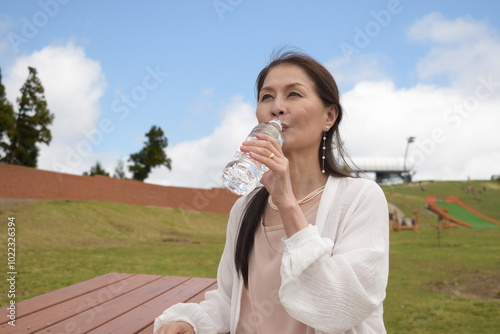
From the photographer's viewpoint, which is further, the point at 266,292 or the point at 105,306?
the point at 105,306

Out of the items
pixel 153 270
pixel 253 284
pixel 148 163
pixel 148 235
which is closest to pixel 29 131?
pixel 148 235

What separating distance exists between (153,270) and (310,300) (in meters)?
A: 8.36

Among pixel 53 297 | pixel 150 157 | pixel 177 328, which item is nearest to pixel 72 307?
pixel 53 297

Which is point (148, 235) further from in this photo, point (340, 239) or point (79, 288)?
point (340, 239)

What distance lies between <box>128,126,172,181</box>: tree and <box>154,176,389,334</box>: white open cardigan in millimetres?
41417

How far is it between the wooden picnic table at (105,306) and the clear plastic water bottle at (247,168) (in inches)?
38.3

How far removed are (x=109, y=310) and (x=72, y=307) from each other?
211mm

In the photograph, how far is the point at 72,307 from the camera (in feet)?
8.35

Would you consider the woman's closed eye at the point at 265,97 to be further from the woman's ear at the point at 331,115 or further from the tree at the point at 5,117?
the tree at the point at 5,117

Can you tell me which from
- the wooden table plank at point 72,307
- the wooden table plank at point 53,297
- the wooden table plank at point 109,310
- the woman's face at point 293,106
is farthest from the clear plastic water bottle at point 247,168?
the wooden table plank at point 53,297

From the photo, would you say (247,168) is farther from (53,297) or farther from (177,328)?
(53,297)

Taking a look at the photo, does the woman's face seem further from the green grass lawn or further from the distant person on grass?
the green grass lawn

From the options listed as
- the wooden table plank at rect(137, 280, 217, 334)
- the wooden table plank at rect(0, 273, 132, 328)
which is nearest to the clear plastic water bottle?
the wooden table plank at rect(137, 280, 217, 334)

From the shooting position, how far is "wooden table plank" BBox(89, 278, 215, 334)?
2176 mm
